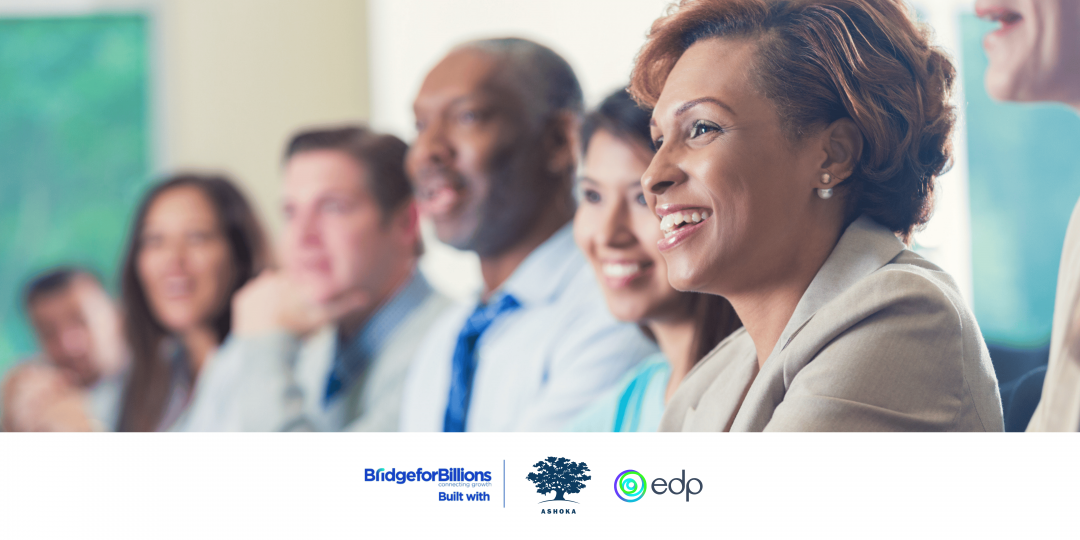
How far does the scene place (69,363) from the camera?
6.01 feet

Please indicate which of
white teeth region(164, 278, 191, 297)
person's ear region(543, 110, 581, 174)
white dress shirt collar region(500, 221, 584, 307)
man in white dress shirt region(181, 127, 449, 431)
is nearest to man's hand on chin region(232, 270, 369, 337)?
man in white dress shirt region(181, 127, 449, 431)

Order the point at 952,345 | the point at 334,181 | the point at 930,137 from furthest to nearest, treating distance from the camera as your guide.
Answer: the point at 334,181
the point at 930,137
the point at 952,345

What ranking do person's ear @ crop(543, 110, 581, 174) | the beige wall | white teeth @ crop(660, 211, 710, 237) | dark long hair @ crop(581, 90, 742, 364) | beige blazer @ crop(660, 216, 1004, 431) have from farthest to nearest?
the beige wall
person's ear @ crop(543, 110, 581, 174)
dark long hair @ crop(581, 90, 742, 364)
white teeth @ crop(660, 211, 710, 237)
beige blazer @ crop(660, 216, 1004, 431)

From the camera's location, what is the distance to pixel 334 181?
5.56ft

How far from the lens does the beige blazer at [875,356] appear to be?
1139mm

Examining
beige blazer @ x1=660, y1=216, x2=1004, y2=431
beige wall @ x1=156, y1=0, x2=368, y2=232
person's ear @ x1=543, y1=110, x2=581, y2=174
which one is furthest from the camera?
beige wall @ x1=156, y1=0, x2=368, y2=232

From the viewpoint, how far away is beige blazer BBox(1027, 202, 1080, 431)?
1.31m
